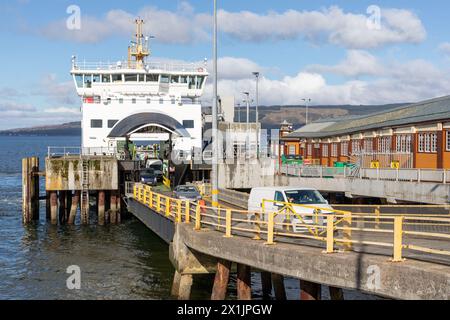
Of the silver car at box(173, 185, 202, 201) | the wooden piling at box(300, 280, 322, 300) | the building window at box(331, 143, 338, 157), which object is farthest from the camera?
the building window at box(331, 143, 338, 157)

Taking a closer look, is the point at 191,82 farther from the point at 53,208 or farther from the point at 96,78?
the point at 53,208

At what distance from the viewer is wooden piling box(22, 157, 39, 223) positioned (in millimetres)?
39188

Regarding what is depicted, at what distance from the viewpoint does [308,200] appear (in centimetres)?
1986

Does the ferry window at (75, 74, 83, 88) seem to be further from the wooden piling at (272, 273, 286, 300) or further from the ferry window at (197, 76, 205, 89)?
the wooden piling at (272, 273, 286, 300)

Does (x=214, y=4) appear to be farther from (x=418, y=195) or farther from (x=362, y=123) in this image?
(x=362, y=123)

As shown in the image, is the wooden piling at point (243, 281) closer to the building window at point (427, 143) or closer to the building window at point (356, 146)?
the building window at point (427, 143)

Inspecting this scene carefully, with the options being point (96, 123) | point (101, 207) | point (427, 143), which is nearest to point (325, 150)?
point (427, 143)

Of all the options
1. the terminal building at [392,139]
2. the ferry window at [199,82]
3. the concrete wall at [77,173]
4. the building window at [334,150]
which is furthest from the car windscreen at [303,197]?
the ferry window at [199,82]

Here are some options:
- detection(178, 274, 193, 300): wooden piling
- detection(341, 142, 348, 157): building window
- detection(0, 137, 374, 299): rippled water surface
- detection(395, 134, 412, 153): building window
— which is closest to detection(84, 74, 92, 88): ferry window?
detection(0, 137, 374, 299): rippled water surface

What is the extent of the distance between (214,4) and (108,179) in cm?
1874

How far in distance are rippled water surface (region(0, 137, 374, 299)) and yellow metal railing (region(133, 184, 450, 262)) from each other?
2799 millimetres

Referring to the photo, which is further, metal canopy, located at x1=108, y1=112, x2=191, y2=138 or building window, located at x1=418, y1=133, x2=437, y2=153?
metal canopy, located at x1=108, y1=112, x2=191, y2=138

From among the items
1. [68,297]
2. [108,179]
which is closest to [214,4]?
[68,297]

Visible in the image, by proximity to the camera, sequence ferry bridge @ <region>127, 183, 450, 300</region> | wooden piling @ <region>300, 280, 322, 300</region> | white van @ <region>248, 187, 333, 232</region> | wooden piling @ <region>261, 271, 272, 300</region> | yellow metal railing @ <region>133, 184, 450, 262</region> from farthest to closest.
Answer: 1. wooden piling @ <region>261, 271, 272, 300</region>
2. white van @ <region>248, 187, 333, 232</region>
3. wooden piling @ <region>300, 280, 322, 300</region>
4. yellow metal railing @ <region>133, 184, 450, 262</region>
5. ferry bridge @ <region>127, 183, 450, 300</region>
